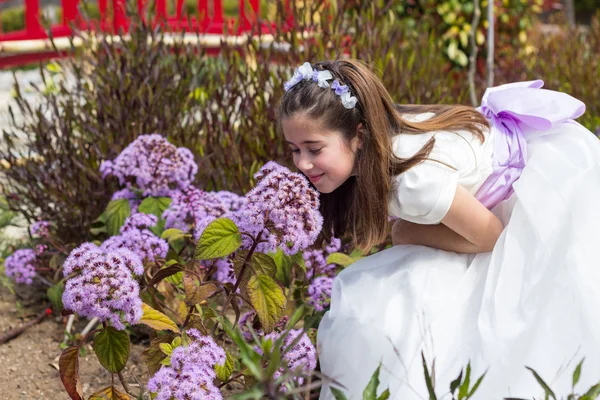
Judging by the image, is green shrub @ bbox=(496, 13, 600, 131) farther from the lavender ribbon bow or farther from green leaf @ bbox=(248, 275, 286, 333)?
green leaf @ bbox=(248, 275, 286, 333)

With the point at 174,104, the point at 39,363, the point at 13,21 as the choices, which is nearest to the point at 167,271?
the point at 39,363

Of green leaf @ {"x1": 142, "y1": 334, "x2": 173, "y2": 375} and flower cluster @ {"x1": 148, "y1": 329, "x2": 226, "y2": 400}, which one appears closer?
flower cluster @ {"x1": 148, "y1": 329, "x2": 226, "y2": 400}

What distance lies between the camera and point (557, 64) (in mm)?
5621

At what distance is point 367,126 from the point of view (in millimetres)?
2230

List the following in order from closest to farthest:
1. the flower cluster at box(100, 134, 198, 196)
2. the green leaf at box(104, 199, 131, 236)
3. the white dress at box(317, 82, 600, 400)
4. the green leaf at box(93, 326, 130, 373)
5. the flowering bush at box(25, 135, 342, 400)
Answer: the flowering bush at box(25, 135, 342, 400)
the green leaf at box(93, 326, 130, 373)
the white dress at box(317, 82, 600, 400)
the flower cluster at box(100, 134, 198, 196)
the green leaf at box(104, 199, 131, 236)

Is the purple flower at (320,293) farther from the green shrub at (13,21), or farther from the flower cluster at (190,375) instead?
the green shrub at (13,21)

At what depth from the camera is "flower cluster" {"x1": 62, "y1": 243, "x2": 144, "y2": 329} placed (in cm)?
186

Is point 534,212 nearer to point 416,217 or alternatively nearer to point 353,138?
point 416,217

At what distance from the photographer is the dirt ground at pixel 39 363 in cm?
264

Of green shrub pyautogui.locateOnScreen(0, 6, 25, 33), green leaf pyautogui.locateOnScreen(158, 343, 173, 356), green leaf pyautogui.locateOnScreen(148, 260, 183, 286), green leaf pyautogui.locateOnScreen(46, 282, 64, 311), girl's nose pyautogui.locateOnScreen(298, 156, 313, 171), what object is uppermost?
girl's nose pyautogui.locateOnScreen(298, 156, 313, 171)

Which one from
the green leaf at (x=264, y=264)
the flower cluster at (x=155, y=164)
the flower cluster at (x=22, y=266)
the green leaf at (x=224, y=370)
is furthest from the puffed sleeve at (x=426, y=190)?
the flower cluster at (x=22, y=266)

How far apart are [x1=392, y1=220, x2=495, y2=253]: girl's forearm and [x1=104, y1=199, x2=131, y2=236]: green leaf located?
3.16ft

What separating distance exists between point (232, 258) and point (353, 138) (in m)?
0.45

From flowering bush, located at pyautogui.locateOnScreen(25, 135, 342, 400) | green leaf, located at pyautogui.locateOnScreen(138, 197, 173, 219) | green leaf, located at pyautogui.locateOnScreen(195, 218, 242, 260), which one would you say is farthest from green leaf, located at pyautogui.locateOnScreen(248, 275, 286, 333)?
green leaf, located at pyautogui.locateOnScreen(138, 197, 173, 219)
